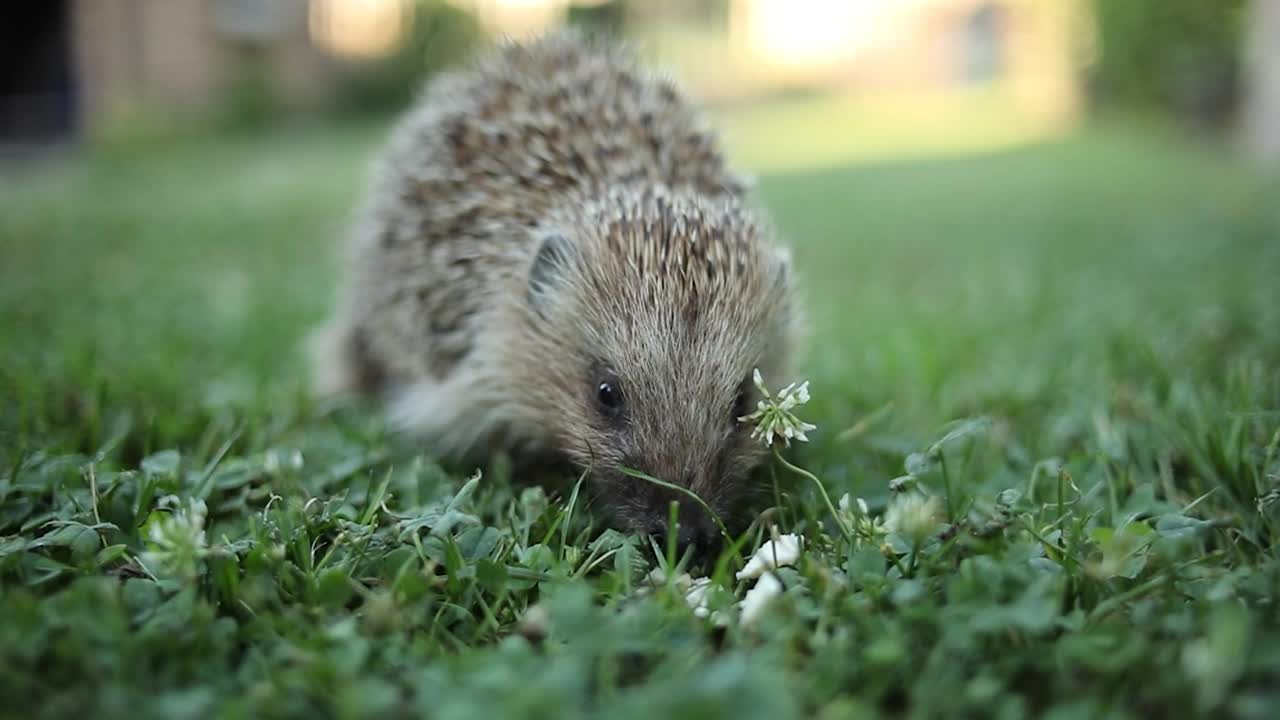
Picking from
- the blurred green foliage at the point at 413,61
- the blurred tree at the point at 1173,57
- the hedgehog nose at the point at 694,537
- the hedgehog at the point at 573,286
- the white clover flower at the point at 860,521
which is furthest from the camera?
the blurred green foliage at the point at 413,61

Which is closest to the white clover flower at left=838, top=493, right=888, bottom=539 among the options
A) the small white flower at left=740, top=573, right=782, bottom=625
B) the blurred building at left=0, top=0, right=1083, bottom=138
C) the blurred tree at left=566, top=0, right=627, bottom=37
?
the small white flower at left=740, top=573, right=782, bottom=625

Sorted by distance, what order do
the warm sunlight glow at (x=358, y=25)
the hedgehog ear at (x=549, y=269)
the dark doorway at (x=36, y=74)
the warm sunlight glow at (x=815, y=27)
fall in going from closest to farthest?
the hedgehog ear at (x=549, y=269), the dark doorway at (x=36, y=74), the warm sunlight glow at (x=358, y=25), the warm sunlight glow at (x=815, y=27)

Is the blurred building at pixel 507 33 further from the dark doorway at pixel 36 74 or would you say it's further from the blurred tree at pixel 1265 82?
the blurred tree at pixel 1265 82

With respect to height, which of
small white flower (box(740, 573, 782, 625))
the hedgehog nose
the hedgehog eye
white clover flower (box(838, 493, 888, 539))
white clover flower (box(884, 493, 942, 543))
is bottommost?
the hedgehog nose

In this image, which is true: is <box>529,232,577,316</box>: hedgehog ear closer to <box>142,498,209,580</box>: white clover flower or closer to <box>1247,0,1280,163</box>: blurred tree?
<box>142,498,209,580</box>: white clover flower

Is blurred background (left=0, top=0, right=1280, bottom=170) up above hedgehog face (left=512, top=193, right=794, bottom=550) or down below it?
above

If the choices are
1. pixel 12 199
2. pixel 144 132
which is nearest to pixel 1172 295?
pixel 12 199

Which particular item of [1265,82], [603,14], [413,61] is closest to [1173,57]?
[1265,82]

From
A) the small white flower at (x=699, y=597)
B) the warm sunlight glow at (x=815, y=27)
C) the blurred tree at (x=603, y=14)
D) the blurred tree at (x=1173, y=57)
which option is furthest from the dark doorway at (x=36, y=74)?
the warm sunlight glow at (x=815, y=27)
